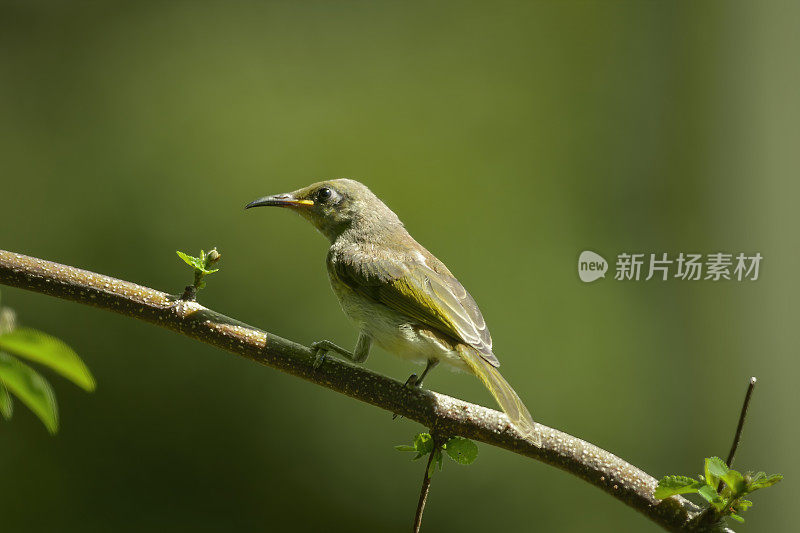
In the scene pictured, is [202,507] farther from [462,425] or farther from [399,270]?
[462,425]

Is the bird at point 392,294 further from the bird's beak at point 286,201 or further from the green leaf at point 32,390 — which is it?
the green leaf at point 32,390

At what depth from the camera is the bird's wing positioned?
111 inches

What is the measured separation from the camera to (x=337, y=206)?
3.66 m

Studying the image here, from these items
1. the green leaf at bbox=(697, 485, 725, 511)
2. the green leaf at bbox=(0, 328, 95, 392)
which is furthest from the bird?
the green leaf at bbox=(0, 328, 95, 392)

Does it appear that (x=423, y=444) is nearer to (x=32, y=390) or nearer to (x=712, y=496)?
(x=712, y=496)

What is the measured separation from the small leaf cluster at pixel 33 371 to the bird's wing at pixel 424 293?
151cm

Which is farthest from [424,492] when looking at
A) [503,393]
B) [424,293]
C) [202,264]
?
[424,293]

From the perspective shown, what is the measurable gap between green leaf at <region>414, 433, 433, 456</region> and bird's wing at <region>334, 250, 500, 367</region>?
0.58 m

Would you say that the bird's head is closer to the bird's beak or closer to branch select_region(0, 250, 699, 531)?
the bird's beak

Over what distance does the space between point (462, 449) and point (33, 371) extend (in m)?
1.12

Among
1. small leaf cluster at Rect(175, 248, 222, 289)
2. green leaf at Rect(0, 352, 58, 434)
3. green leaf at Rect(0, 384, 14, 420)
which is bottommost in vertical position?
green leaf at Rect(0, 384, 14, 420)

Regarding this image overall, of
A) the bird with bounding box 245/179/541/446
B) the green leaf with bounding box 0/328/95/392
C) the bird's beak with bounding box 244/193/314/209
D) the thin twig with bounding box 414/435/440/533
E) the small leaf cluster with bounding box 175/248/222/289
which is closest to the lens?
the green leaf with bounding box 0/328/95/392

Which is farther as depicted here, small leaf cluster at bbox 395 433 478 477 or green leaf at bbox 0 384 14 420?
small leaf cluster at bbox 395 433 478 477

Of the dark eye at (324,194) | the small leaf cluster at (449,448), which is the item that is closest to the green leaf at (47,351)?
the small leaf cluster at (449,448)
